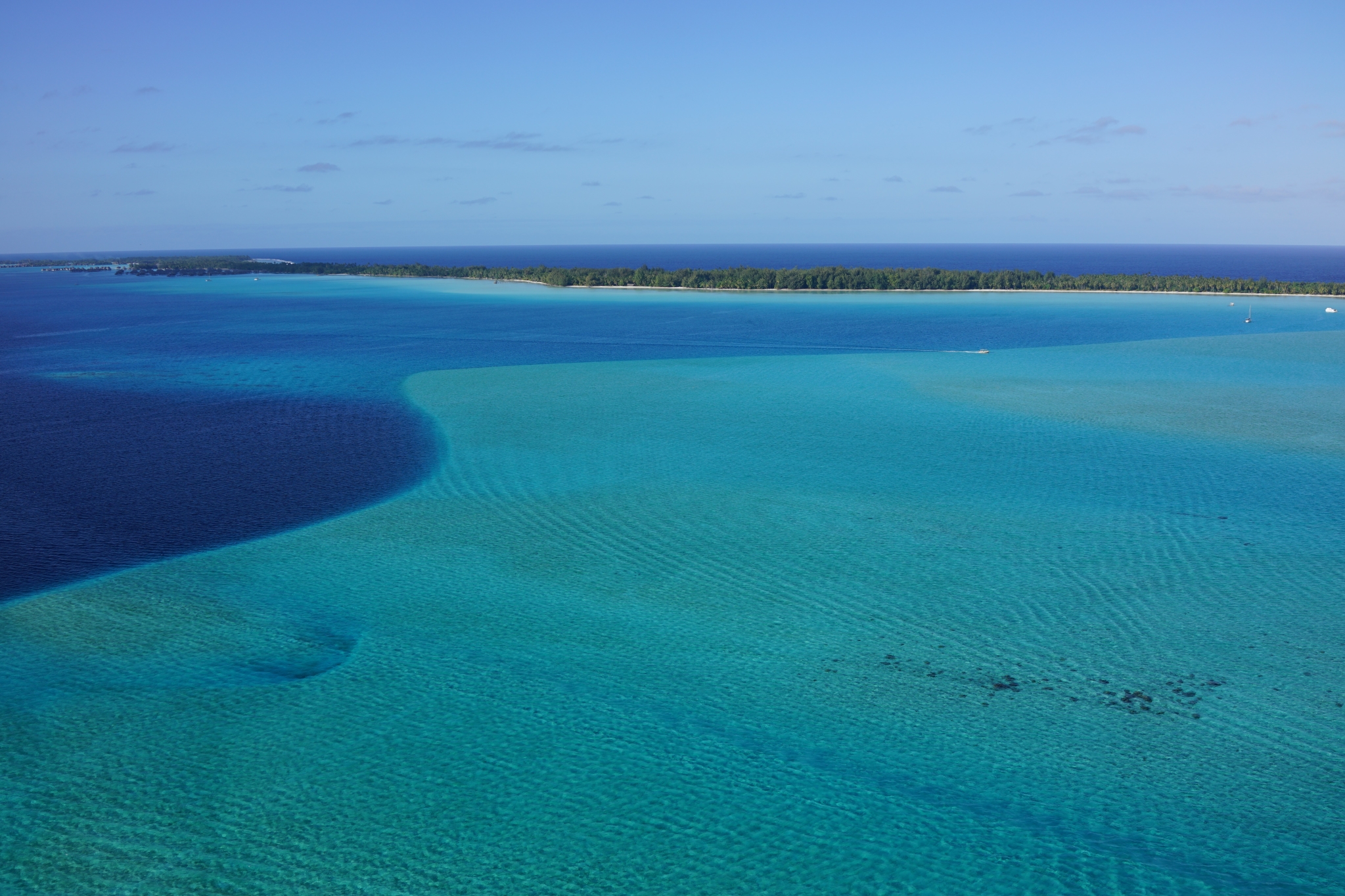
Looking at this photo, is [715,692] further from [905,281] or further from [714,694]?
[905,281]

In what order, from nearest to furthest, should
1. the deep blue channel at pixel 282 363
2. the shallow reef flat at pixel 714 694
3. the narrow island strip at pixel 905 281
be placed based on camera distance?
the shallow reef flat at pixel 714 694, the deep blue channel at pixel 282 363, the narrow island strip at pixel 905 281

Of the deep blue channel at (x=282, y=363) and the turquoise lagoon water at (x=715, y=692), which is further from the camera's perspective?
the deep blue channel at (x=282, y=363)

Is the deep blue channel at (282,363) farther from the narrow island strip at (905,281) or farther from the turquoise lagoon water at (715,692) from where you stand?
the narrow island strip at (905,281)

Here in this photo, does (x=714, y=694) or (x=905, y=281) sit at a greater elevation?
(x=905, y=281)

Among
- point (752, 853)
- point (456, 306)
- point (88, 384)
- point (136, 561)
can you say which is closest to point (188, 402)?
point (88, 384)

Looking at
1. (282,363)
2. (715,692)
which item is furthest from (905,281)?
(715,692)

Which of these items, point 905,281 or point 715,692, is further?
point 905,281

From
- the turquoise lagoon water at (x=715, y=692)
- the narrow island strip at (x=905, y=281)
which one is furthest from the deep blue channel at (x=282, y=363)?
the narrow island strip at (x=905, y=281)
